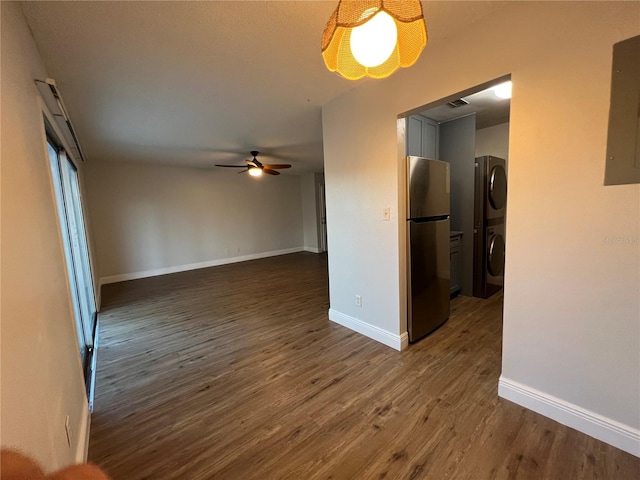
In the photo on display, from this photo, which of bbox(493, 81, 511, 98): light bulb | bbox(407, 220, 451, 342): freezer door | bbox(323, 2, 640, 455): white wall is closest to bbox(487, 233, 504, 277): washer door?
bbox(407, 220, 451, 342): freezer door

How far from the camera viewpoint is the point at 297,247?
328 inches

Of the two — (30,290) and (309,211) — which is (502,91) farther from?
(309,211)

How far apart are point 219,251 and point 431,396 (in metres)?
5.94

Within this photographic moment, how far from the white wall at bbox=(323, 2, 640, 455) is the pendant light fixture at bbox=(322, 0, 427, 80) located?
0.80 meters

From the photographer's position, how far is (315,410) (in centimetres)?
180

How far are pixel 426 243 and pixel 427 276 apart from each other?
13.1 inches

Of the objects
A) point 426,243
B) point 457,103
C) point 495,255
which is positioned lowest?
point 495,255

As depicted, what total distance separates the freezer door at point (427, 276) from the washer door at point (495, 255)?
3.71ft

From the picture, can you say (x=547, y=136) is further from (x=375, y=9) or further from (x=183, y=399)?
(x=183, y=399)

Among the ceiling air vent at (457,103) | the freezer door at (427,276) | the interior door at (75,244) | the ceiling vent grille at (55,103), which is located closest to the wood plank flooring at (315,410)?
the freezer door at (427,276)

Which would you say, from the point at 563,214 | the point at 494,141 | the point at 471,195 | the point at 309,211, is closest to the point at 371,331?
the point at 563,214

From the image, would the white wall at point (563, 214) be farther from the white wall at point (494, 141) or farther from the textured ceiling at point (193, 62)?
the white wall at point (494, 141)

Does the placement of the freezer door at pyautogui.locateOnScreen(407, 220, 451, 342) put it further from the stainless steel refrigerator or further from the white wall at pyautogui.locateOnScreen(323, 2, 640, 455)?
the white wall at pyautogui.locateOnScreen(323, 2, 640, 455)

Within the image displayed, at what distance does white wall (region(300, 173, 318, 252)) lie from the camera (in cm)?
794
